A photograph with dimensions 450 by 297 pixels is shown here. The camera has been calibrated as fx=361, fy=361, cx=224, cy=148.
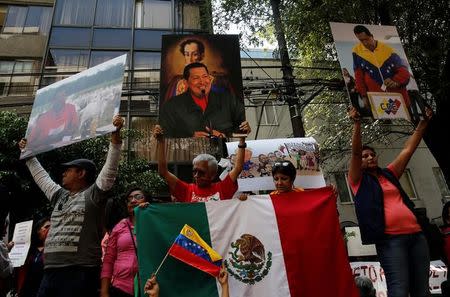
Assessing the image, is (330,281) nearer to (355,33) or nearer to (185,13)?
(355,33)

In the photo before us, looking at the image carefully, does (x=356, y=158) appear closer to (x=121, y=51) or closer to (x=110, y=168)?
(x=110, y=168)

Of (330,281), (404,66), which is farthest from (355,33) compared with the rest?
(330,281)

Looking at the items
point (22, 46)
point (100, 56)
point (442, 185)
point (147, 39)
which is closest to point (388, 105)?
point (100, 56)

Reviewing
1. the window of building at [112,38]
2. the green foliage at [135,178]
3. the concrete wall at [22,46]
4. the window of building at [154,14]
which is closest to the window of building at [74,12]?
the window of building at [112,38]

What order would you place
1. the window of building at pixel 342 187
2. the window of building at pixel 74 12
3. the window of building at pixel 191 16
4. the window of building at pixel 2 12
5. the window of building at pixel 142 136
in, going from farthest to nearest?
the window of building at pixel 2 12 → the window of building at pixel 191 16 → the window of building at pixel 342 187 → the window of building at pixel 74 12 → the window of building at pixel 142 136

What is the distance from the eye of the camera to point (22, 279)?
14.5 ft

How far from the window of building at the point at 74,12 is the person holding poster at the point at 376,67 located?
12.7m

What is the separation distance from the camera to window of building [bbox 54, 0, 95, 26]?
14297 millimetres

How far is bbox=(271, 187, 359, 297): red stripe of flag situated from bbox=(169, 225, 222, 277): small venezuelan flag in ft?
2.07

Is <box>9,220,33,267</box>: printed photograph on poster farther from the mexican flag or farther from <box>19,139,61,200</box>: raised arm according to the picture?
the mexican flag

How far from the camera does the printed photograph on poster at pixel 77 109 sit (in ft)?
10.7

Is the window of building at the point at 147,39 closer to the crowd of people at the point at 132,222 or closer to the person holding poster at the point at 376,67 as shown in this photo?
the person holding poster at the point at 376,67

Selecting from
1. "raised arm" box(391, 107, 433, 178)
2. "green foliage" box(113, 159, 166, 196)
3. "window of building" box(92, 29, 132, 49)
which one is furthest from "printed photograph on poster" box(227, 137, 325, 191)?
"window of building" box(92, 29, 132, 49)

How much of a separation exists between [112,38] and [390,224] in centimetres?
1363
